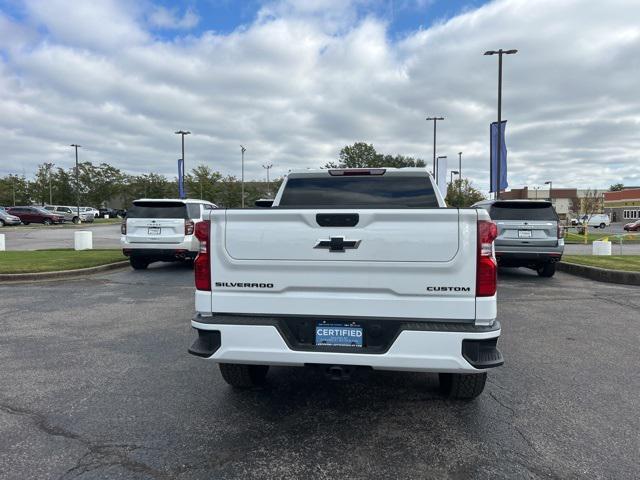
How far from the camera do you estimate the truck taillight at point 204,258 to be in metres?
3.30

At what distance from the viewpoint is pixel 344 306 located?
3.17m

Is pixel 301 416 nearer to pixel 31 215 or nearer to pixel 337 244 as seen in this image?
pixel 337 244

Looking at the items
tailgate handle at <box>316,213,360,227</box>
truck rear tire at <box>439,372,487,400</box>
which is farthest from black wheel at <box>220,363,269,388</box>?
truck rear tire at <box>439,372,487,400</box>

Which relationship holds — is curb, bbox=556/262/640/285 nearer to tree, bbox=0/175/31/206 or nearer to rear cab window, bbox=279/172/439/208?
rear cab window, bbox=279/172/439/208

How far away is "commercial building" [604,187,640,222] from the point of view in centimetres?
7631

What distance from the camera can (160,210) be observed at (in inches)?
455

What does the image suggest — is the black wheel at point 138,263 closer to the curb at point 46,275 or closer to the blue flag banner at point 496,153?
the curb at point 46,275

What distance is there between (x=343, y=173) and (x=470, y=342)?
249 cm

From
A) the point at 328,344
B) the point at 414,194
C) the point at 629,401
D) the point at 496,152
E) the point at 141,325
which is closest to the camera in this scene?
the point at 328,344

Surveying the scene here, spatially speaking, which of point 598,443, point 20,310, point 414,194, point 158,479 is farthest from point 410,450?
point 20,310

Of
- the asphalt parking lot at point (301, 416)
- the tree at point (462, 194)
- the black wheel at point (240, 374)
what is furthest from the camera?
the tree at point (462, 194)

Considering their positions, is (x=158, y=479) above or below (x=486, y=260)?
below

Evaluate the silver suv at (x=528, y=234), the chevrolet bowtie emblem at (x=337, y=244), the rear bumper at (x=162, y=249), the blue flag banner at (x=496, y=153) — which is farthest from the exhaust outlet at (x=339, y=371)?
the blue flag banner at (x=496, y=153)

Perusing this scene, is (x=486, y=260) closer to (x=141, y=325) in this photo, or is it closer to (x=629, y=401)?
(x=629, y=401)
